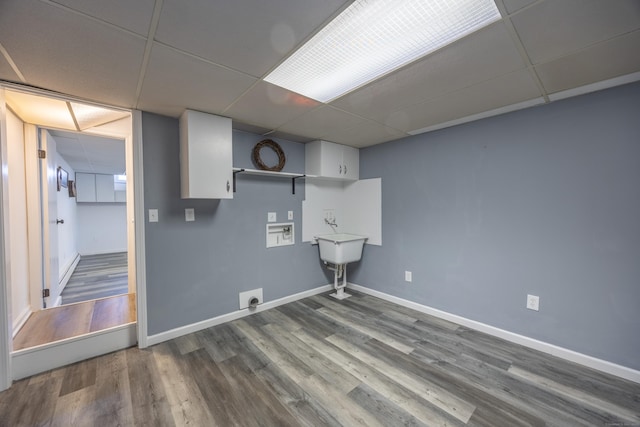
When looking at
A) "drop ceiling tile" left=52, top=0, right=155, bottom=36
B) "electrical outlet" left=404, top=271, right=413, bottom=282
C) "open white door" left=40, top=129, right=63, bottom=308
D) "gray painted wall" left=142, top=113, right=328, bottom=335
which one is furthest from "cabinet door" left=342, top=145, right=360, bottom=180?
"open white door" left=40, top=129, right=63, bottom=308

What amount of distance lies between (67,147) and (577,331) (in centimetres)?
646

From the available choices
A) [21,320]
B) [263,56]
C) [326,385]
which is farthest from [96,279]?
[263,56]

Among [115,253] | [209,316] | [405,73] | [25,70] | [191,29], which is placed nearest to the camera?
[191,29]

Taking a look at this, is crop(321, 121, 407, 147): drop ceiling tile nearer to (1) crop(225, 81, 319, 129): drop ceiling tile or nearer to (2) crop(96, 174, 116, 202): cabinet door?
Result: (1) crop(225, 81, 319, 129): drop ceiling tile

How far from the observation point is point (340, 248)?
3248 millimetres

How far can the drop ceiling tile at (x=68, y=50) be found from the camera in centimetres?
111

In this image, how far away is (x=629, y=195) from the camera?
1.80 m

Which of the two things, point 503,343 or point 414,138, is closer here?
point 503,343

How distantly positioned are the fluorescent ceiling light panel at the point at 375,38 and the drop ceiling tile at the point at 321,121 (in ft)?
1.48

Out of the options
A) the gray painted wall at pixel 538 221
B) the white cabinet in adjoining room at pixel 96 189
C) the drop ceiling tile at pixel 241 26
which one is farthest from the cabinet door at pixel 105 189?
the gray painted wall at pixel 538 221

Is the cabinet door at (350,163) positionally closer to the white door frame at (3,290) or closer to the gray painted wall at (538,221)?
the gray painted wall at (538,221)

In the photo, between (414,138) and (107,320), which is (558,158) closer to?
(414,138)

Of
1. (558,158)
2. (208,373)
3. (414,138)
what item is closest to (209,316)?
(208,373)

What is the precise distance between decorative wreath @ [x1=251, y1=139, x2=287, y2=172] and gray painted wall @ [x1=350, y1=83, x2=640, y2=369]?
1.52 m
